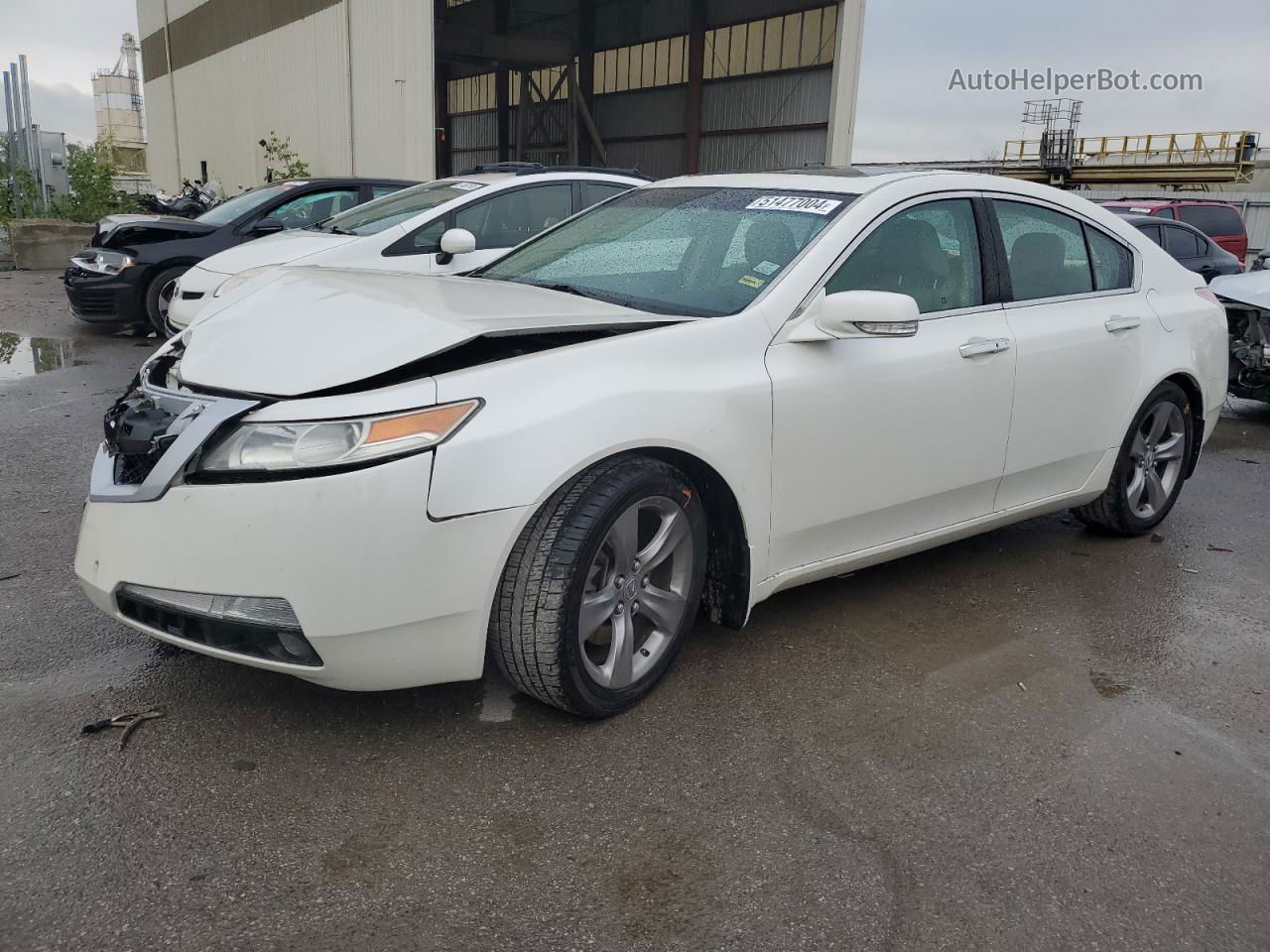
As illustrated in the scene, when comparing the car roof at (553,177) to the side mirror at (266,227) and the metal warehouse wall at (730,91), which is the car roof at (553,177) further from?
the metal warehouse wall at (730,91)

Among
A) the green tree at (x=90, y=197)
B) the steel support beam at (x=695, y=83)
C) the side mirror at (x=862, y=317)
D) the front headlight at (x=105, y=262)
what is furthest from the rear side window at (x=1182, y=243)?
the green tree at (x=90, y=197)

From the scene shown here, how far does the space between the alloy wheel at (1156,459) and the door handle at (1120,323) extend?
447 millimetres

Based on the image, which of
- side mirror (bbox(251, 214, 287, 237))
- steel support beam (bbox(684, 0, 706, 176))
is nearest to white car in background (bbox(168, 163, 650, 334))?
side mirror (bbox(251, 214, 287, 237))

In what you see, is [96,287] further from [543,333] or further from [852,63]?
[852,63]

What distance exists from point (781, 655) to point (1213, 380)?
9.43 ft

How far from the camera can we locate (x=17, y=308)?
1228cm

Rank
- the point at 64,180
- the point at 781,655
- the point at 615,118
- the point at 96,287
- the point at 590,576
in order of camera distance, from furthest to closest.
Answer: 1. the point at 615,118
2. the point at 64,180
3. the point at 96,287
4. the point at 781,655
5. the point at 590,576

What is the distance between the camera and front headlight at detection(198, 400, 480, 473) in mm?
2570

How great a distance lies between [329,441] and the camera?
2.59 meters

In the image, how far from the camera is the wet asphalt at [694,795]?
2.29 meters

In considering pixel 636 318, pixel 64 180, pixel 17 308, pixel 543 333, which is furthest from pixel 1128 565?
pixel 64 180

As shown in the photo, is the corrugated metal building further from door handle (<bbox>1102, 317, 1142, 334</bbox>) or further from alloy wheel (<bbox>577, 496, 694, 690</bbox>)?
alloy wheel (<bbox>577, 496, 694, 690</bbox>)

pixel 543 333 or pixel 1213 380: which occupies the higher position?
pixel 543 333

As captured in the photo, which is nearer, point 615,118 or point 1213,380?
point 1213,380
